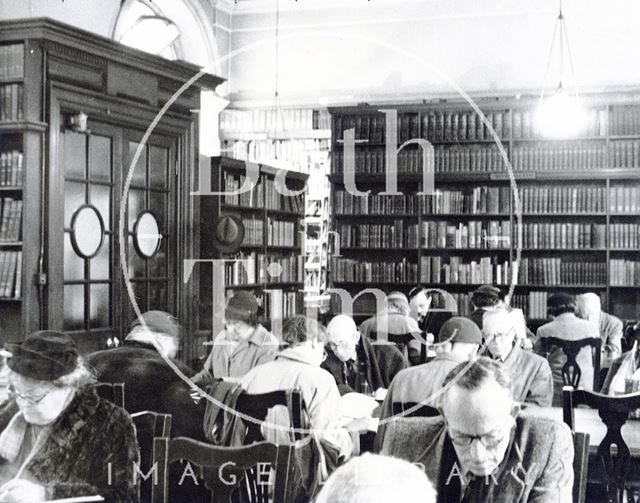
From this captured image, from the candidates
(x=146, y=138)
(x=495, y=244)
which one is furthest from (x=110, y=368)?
(x=495, y=244)

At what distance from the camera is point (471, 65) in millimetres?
9062

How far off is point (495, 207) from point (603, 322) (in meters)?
2.08

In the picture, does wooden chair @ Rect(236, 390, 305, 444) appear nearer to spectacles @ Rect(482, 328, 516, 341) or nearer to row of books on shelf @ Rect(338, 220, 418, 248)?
spectacles @ Rect(482, 328, 516, 341)

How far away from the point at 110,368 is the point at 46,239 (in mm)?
1953

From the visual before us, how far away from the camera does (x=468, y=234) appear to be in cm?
870

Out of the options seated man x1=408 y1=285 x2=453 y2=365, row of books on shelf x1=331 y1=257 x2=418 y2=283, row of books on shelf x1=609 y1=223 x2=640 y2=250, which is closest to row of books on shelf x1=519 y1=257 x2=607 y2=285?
row of books on shelf x1=609 y1=223 x2=640 y2=250

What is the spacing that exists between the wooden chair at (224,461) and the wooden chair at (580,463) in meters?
0.77

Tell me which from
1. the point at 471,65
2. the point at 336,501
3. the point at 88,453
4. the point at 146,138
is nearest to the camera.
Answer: the point at 336,501

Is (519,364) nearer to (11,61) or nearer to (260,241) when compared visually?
(11,61)

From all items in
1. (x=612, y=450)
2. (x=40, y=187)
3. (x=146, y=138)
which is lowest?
(x=612, y=450)

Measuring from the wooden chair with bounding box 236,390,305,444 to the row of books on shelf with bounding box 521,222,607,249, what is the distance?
19.3 ft

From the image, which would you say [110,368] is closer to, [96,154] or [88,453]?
[88,453]

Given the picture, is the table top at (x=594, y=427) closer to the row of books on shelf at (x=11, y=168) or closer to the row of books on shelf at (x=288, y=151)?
the row of books on shelf at (x=11, y=168)

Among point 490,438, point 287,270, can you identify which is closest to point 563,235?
point 287,270
